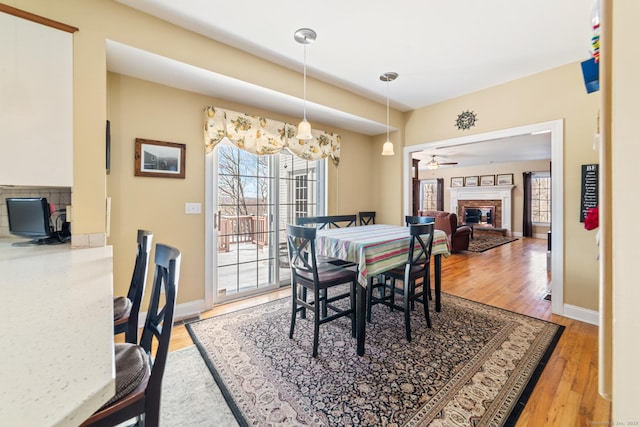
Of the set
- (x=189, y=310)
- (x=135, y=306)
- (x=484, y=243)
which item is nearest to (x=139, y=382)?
(x=135, y=306)

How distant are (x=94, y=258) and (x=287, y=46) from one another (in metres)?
2.31

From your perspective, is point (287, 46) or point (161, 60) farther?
point (287, 46)

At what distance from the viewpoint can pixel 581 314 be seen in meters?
2.75

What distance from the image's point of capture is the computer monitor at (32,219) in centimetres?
192

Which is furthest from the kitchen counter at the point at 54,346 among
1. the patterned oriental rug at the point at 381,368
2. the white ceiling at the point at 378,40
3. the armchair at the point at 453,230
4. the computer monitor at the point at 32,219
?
the armchair at the point at 453,230

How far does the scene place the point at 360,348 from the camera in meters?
2.08

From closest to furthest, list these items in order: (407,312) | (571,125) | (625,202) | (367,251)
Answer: (625,202)
(367,251)
(407,312)
(571,125)

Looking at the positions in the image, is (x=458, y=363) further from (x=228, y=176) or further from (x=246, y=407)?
(x=228, y=176)

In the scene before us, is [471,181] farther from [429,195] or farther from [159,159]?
[159,159]

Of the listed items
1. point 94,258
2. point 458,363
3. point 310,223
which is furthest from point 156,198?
point 458,363

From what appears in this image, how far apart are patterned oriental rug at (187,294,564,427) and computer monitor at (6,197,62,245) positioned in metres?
1.35

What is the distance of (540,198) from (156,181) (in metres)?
10.1

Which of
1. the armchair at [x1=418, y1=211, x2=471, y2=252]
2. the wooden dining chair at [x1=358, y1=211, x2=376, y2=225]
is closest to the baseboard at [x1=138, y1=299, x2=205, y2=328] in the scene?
the wooden dining chair at [x1=358, y1=211, x2=376, y2=225]

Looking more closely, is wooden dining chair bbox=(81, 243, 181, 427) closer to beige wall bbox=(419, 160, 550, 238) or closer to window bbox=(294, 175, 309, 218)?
window bbox=(294, 175, 309, 218)
